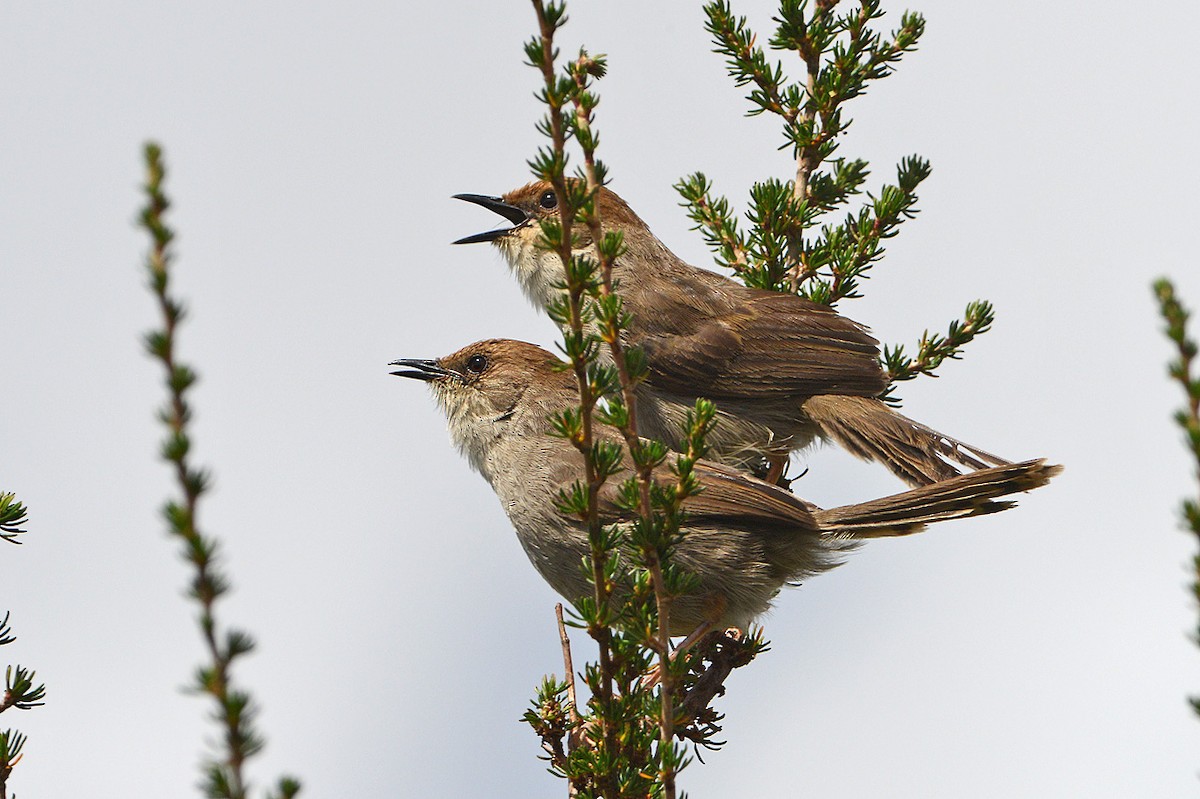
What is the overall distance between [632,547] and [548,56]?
1331 mm

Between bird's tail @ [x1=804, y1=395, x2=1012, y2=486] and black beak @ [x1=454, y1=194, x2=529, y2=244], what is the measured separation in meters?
2.24

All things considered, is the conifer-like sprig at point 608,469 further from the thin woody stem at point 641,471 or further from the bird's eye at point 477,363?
the bird's eye at point 477,363

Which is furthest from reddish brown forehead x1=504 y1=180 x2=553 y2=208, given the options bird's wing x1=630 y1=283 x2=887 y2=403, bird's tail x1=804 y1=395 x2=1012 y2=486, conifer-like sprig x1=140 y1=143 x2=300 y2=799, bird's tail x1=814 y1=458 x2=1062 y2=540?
conifer-like sprig x1=140 y1=143 x2=300 y2=799

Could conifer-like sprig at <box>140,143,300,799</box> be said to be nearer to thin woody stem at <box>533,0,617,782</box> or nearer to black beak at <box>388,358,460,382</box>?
thin woody stem at <box>533,0,617,782</box>

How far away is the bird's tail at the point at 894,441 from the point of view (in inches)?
256

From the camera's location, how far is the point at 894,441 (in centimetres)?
667

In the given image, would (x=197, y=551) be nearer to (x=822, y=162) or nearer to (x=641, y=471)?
(x=641, y=471)

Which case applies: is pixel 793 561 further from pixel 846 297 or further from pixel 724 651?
pixel 846 297

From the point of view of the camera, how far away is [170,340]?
1.94 meters

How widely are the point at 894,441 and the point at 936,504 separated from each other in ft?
3.74

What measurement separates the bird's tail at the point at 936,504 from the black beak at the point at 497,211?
303 cm

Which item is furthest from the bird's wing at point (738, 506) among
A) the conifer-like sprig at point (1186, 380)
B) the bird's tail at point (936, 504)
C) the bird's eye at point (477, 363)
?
the conifer-like sprig at point (1186, 380)

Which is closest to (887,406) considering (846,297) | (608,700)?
(846,297)

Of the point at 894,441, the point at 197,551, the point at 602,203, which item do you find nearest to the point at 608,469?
the point at 197,551
